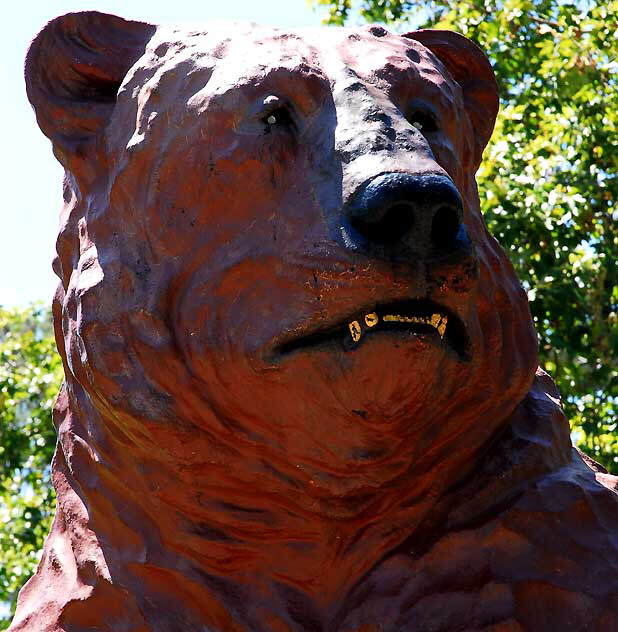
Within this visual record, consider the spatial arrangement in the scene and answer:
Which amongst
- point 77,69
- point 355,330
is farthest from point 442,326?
point 77,69

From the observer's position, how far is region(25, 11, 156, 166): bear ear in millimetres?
3033

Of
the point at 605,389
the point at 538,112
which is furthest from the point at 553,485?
the point at 538,112

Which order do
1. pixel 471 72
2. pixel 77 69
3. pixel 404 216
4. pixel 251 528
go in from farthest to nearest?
pixel 471 72 → pixel 77 69 → pixel 251 528 → pixel 404 216

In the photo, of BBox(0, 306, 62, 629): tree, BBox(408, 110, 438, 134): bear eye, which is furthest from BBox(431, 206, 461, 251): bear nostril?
BBox(0, 306, 62, 629): tree

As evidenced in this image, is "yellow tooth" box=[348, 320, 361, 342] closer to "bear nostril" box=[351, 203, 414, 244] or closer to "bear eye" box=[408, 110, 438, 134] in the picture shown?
"bear nostril" box=[351, 203, 414, 244]

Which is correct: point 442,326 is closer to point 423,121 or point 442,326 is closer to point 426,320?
point 426,320

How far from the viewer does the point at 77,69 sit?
121 inches

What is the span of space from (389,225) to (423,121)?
448 mm

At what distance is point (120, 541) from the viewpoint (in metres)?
2.96

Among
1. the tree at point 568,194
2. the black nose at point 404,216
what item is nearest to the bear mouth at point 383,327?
the black nose at point 404,216

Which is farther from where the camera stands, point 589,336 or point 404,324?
point 589,336

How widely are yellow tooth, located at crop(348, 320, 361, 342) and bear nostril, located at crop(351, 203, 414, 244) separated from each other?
0.16 metres

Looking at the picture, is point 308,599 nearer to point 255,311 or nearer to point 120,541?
point 120,541

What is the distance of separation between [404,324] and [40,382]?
22.8ft
